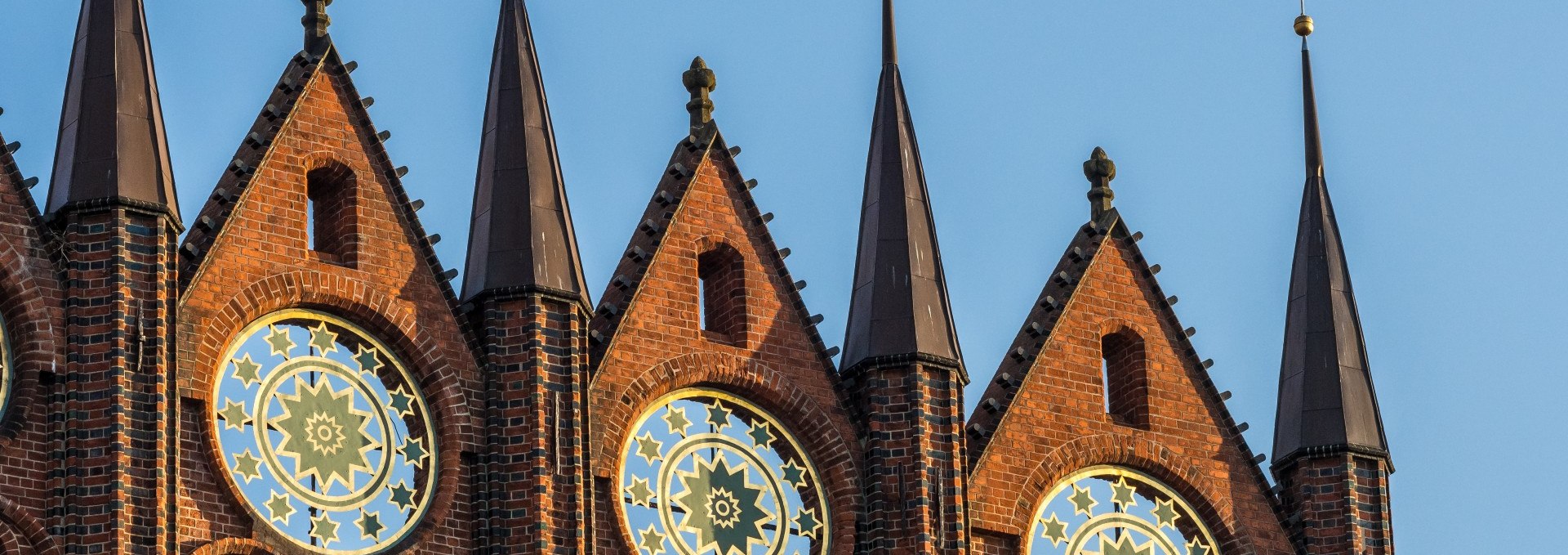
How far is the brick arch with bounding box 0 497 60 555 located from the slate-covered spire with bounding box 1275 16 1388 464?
45.2 ft

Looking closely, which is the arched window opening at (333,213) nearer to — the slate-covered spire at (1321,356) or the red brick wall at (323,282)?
the red brick wall at (323,282)

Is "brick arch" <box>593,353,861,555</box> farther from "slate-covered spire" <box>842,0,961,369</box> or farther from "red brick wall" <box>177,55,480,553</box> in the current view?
"red brick wall" <box>177,55,480,553</box>

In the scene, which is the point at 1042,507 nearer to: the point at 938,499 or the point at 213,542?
the point at 938,499

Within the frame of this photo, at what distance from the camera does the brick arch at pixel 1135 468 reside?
45.8 meters

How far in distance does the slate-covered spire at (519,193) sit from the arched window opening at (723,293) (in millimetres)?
1791

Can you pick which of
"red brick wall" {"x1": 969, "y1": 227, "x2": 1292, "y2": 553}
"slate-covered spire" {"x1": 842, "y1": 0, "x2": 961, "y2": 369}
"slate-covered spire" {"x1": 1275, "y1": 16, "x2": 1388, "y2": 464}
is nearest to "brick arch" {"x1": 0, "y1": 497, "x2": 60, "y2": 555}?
"slate-covered spire" {"x1": 842, "y1": 0, "x2": 961, "y2": 369}

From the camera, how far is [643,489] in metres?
43.8

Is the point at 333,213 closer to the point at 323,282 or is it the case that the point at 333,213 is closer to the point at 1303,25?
the point at 323,282

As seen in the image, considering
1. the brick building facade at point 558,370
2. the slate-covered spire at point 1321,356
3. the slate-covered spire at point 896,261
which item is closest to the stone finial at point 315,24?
the brick building facade at point 558,370

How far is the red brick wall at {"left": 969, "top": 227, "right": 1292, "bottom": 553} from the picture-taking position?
150 ft

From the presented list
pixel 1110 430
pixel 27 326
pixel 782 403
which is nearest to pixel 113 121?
pixel 27 326

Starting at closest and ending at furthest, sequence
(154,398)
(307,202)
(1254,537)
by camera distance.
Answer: (154,398)
(307,202)
(1254,537)

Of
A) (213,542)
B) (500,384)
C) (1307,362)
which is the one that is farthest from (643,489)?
(1307,362)

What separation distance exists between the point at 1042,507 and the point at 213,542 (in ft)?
30.5
